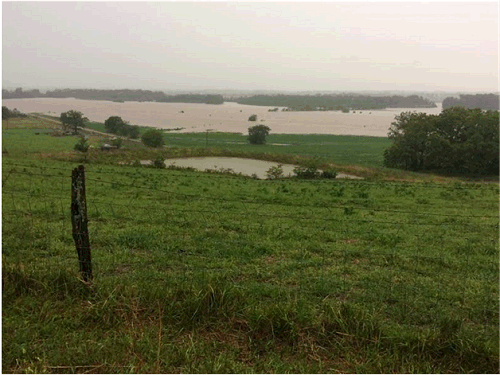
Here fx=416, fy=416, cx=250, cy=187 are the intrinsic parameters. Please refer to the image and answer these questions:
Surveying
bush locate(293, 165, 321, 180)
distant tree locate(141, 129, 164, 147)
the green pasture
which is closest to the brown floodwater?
bush locate(293, 165, 321, 180)

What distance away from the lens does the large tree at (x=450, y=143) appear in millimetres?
52312

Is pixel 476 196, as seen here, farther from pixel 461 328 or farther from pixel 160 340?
pixel 160 340

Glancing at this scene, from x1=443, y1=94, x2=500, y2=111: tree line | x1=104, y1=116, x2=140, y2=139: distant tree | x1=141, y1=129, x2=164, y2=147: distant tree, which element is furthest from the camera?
x1=443, y1=94, x2=500, y2=111: tree line

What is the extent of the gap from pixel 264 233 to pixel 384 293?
14.2 feet

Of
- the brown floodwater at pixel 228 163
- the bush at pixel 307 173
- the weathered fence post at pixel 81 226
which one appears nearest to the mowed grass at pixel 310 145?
the brown floodwater at pixel 228 163

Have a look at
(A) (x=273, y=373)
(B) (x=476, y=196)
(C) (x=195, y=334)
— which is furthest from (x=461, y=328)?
(B) (x=476, y=196)

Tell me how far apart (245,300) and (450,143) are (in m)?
56.9

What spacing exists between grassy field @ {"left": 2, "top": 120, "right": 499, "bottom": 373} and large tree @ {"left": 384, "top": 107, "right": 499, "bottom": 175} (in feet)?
155

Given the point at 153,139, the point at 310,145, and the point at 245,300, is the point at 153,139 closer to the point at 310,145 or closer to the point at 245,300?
the point at 310,145

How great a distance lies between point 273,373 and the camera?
400cm

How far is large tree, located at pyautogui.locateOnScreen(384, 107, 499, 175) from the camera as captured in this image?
52.3 meters

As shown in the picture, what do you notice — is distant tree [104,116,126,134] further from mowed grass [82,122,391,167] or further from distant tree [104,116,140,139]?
mowed grass [82,122,391,167]

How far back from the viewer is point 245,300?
493 cm

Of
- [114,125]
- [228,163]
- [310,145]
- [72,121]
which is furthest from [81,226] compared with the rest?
[72,121]
